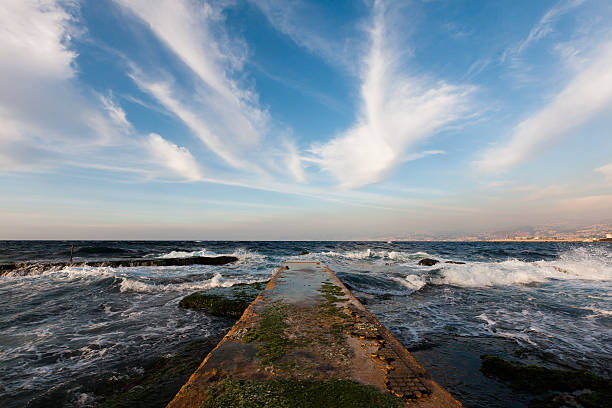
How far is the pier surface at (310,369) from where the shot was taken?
218 centimetres

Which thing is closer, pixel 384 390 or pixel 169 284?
→ pixel 384 390

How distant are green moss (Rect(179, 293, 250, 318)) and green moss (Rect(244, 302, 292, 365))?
3090mm

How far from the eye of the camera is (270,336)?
351 centimetres

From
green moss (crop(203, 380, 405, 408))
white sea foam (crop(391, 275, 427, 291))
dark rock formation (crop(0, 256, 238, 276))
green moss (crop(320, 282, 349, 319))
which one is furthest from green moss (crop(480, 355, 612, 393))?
dark rock formation (crop(0, 256, 238, 276))

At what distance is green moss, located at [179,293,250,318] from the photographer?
24.4 ft

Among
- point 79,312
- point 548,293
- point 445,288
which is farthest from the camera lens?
point 445,288

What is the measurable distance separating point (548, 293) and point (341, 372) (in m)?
12.9

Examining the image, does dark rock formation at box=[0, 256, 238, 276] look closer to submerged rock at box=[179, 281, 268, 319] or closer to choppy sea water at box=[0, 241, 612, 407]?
choppy sea water at box=[0, 241, 612, 407]

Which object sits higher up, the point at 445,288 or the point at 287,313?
the point at 287,313

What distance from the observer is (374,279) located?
13867mm

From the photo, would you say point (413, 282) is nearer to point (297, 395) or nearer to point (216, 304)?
point (216, 304)

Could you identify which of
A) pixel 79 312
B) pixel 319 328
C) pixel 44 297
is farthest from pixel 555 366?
pixel 44 297

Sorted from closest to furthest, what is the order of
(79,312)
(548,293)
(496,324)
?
Result: 1. (496,324)
2. (79,312)
3. (548,293)

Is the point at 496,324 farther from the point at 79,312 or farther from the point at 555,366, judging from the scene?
the point at 79,312
